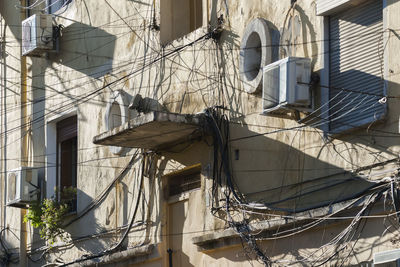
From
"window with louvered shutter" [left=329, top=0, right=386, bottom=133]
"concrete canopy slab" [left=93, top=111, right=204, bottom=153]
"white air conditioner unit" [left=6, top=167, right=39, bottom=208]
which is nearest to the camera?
"window with louvered shutter" [left=329, top=0, right=386, bottom=133]

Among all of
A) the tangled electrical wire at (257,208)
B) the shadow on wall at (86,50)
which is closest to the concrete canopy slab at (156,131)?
the tangled electrical wire at (257,208)

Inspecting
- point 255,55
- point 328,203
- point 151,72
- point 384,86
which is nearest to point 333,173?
point 328,203

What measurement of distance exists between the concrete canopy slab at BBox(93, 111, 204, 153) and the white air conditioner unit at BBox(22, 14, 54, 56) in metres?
4.09

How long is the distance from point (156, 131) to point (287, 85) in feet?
9.90

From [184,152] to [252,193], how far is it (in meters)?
1.90

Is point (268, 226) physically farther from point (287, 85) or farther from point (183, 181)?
point (183, 181)

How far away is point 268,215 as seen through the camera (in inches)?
542

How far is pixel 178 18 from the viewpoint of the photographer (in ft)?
55.4

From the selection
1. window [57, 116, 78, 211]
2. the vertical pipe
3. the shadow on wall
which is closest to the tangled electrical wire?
the shadow on wall

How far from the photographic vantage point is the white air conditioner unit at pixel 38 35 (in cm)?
1941

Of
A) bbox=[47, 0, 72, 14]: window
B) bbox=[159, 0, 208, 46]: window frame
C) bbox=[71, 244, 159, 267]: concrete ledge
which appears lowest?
bbox=[71, 244, 159, 267]: concrete ledge

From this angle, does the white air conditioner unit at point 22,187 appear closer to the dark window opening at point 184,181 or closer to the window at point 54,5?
the window at point 54,5

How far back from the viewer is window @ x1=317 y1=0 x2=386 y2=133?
12.4 meters

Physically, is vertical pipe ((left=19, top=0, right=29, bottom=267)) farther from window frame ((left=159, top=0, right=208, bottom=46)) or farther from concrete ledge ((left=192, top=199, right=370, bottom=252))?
concrete ledge ((left=192, top=199, right=370, bottom=252))
